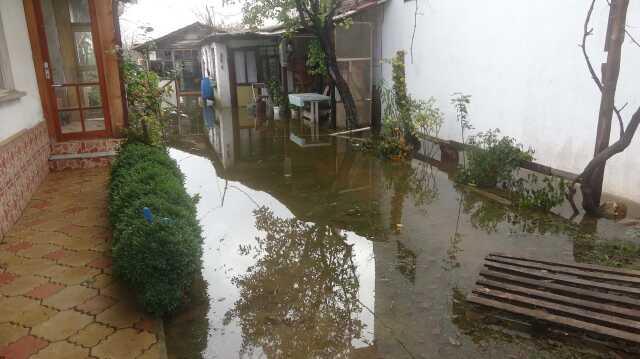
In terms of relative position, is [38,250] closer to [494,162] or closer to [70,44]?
[70,44]

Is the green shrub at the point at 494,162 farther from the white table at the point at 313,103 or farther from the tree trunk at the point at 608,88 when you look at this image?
the white table at the point at 313,103

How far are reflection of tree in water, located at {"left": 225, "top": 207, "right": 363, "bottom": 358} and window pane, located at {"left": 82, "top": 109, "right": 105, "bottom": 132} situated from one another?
4.56m

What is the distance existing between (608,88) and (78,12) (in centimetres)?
857

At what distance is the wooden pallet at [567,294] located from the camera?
11.1ft

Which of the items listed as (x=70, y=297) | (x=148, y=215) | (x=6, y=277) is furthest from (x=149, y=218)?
(x=6, y=277)

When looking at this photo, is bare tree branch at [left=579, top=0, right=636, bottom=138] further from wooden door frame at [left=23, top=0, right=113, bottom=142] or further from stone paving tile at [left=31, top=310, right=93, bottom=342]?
wooden door frame at [left=23, top=0, right=113, bottom=142]

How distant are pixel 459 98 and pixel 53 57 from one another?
7579mm

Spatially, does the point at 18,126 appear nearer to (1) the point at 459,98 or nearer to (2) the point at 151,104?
(2) the point at 151,104

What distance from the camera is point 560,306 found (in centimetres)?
360

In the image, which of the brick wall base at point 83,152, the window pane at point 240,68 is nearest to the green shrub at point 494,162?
the brick wall base at point 83,152

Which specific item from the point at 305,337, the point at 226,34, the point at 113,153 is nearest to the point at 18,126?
the point at 113,153

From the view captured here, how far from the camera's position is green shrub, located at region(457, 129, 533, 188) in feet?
23.3

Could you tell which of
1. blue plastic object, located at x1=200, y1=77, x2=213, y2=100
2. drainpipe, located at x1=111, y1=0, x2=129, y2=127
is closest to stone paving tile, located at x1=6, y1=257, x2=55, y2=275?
drainpipe, located at x1=111, y1=0, x2=129, y2=127

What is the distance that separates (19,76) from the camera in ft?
22.3
